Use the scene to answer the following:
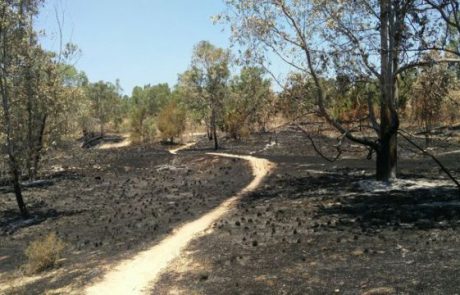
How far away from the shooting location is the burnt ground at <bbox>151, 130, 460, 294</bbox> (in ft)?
37.9

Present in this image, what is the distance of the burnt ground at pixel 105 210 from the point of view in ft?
53.0

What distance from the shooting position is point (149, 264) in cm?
1496

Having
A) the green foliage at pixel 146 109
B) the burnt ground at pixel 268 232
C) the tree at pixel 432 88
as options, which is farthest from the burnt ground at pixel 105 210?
the green foliage at pixel 146 109

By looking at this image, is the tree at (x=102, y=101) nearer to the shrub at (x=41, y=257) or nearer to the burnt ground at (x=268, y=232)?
the burnt ground at (x=268, y=232)

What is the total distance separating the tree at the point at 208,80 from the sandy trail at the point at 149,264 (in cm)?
3879

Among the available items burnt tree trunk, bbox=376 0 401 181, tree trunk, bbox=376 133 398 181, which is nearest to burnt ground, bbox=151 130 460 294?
tree trunk, bbox=376 133 398 181

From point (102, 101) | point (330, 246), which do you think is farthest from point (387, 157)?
point (102, 101)

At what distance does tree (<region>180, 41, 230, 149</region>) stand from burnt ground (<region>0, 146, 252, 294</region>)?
16138mm

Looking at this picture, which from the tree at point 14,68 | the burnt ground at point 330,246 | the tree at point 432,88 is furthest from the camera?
the tree at point 14,68

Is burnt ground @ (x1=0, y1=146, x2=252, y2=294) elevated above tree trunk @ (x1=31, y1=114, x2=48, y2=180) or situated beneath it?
situated beneath

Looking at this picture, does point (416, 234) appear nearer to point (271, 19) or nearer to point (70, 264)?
point (70, 264)

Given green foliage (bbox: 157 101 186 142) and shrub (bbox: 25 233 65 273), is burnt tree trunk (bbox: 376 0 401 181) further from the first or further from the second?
green foliage (bbox: 157 101 186 142)

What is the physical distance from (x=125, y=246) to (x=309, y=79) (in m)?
13.1

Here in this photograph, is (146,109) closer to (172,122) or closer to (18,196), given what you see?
(172,122)
